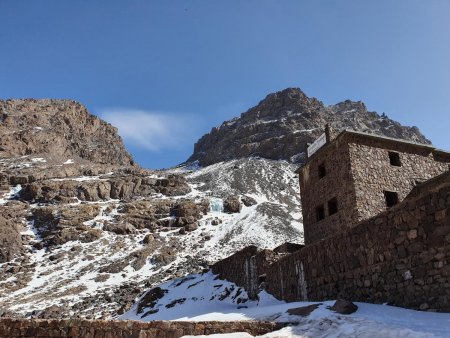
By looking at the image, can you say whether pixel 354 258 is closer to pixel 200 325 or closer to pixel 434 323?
pixel 434 323

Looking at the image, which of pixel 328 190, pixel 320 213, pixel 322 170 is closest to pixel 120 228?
pixel 320 213

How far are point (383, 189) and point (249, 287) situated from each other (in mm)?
8235

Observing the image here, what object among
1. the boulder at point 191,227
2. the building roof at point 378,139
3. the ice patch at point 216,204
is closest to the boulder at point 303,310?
the building roof at point 378,139

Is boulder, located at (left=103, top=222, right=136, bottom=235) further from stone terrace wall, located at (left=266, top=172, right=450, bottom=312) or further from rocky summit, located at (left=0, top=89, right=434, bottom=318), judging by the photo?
stone terrace wall, located at (left=266, top=172, right=450, bottom=312)

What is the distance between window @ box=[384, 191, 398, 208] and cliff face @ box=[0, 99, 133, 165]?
78.7 m

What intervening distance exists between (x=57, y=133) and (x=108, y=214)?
158ft

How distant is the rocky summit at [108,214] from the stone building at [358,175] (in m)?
9.05

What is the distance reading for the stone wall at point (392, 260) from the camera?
9.01 metres

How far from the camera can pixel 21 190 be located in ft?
206

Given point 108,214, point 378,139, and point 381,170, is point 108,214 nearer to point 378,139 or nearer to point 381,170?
point 378,139

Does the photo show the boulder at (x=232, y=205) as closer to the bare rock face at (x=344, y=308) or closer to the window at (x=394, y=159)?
the window at (x=394, y=159)

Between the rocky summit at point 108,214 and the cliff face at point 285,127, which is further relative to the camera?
the cliff face at point 285,127

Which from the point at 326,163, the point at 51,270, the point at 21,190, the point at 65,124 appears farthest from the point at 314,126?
the point at 326,163

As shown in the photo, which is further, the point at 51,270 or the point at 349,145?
the point at 51,270
